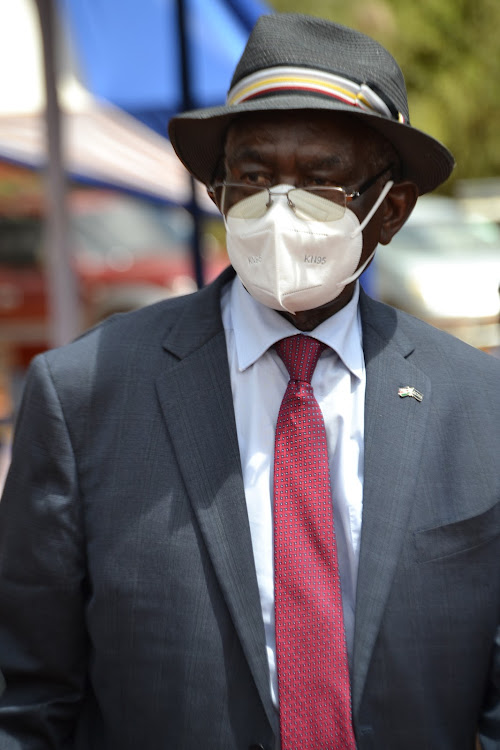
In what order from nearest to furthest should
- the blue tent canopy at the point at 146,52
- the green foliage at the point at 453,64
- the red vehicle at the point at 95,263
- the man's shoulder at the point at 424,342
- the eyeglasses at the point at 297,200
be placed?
the eyeglasses at the point at 297,200, the man's shoulder at the point at 424,342, the blue tent canopy at the point at 146,52, the red vehicle at the point at 95,263, the green foliage at the point at 453,64

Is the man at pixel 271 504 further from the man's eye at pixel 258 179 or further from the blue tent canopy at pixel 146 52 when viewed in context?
the blue tent canopy at pixel 146 52

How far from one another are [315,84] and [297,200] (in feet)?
0.75

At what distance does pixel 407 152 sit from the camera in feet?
6.28

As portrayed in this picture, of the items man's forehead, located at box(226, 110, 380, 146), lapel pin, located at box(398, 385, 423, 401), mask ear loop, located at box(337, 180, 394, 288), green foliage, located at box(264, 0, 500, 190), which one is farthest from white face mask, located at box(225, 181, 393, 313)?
green foliage, located at box(264, 0, 500, 190)

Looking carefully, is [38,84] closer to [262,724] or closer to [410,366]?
[410,366]

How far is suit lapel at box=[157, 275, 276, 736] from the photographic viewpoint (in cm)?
162

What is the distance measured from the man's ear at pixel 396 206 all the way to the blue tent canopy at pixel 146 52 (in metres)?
2.38

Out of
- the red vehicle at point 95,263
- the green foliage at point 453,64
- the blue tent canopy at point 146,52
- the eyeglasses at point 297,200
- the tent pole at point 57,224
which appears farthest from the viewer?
the green foliage at point 453,64

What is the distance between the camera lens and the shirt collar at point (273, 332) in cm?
182

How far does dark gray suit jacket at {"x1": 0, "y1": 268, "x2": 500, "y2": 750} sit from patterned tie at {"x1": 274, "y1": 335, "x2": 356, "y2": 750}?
0.04 metres

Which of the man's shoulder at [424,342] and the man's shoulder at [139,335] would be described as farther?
the man's shoulder at [424,342]

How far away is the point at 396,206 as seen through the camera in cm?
199

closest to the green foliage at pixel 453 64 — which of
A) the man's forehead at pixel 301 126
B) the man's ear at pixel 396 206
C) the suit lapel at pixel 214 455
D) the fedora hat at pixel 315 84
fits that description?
the man's ear at pixel 396 206

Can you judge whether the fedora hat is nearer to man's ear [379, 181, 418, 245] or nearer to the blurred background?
man's ear [379, 181, 418, 245]
